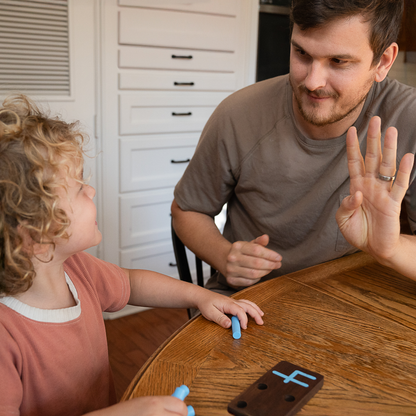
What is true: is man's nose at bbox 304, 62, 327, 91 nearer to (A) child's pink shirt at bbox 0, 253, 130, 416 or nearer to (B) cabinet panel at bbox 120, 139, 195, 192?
(A) child's pink shirt at bbox 0, 253, 130, 416

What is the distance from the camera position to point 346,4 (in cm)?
98

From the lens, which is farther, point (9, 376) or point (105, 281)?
point (105, 281)

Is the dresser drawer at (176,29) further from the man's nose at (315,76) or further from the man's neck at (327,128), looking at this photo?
the man's nose at (315,76)

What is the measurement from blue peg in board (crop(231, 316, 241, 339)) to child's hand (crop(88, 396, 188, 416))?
21 cm

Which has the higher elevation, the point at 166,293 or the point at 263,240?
the point at 263,240

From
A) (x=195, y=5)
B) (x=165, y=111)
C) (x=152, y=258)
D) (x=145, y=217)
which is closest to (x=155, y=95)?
(x=165, y=111)

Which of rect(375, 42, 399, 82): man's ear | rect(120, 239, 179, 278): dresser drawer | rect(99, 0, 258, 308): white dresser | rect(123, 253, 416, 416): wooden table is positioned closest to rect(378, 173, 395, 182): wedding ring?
rect(123, 253, 416, 416): wooden table

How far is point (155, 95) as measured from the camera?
243 cm

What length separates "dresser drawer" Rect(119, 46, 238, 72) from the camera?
2.29 meters

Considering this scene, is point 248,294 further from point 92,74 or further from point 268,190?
point 92,74

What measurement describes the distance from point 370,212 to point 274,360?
1.35 ft

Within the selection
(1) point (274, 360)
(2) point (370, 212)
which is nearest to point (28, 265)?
(1) point (274, 360)

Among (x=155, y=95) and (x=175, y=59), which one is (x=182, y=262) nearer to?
(x=155, y=95)

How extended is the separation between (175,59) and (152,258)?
3.54 feet
